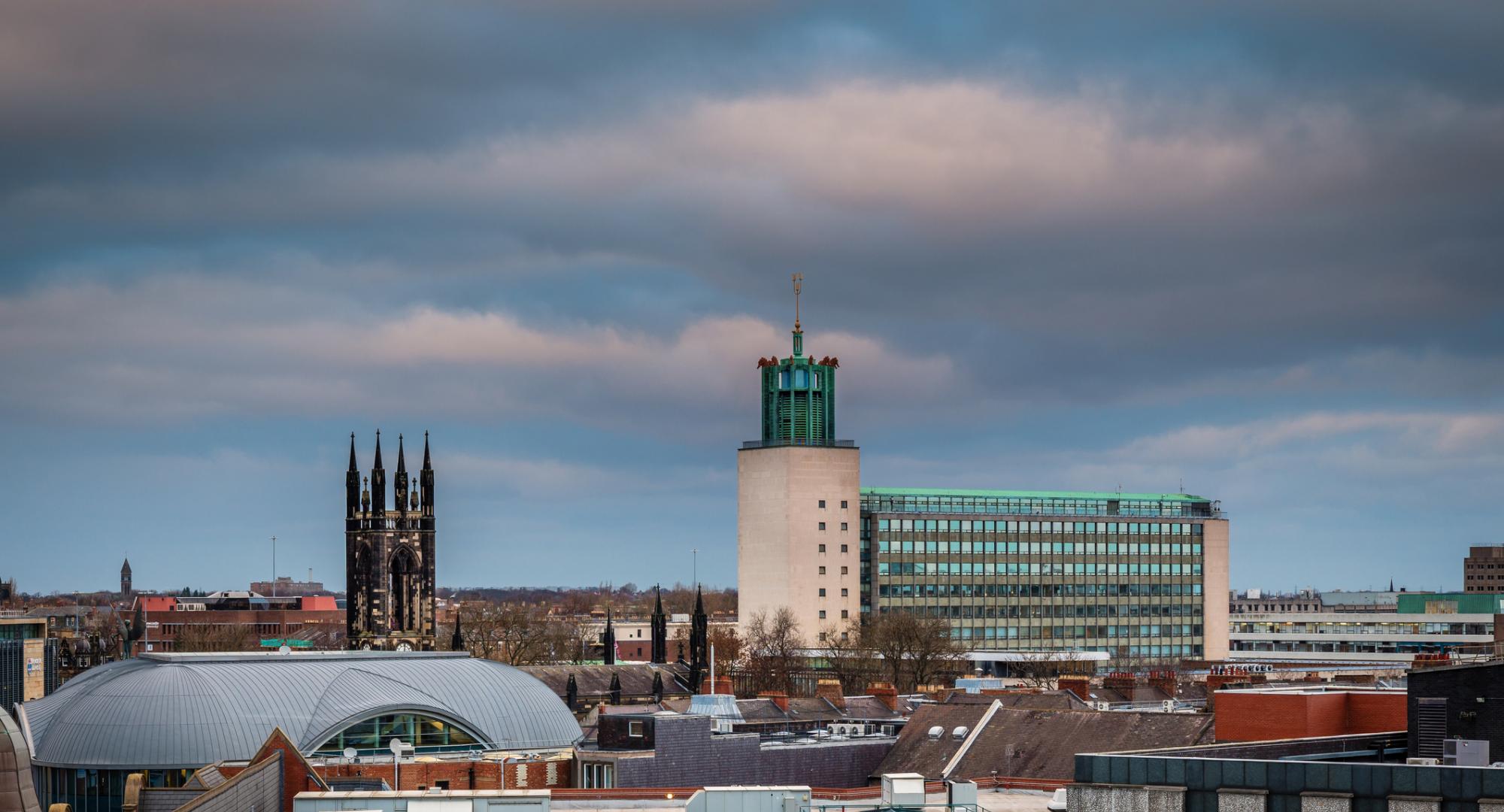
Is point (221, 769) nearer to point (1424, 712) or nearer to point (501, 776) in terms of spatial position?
point (501, 776)

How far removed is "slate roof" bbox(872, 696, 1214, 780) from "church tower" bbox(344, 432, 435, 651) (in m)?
72.3

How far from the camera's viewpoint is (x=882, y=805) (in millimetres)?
49781

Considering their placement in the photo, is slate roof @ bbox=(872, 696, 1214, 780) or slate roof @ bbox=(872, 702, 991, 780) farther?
slate roof @ bbox=(872, 702, 991, 780)

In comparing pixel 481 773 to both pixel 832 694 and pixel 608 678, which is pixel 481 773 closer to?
pixel 832 694

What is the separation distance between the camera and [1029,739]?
84.8 m

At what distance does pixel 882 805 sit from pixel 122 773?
47.2m

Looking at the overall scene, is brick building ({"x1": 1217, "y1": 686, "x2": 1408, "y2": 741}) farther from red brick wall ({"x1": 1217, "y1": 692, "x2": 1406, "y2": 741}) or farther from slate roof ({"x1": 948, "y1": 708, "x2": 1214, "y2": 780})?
slate roof ({"x1": 948, "y1": 708, "x2": 1214, "y2": 780})

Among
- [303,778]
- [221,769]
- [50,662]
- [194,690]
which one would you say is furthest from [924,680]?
[303,778]

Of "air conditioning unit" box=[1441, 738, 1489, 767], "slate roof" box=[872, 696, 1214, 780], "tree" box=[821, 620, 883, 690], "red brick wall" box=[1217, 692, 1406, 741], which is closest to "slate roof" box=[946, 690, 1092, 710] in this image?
"slate roof" box=[872, 696, 1214, 780]

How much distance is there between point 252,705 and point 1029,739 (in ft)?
113

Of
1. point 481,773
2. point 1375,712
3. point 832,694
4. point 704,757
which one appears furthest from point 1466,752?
point 832,694

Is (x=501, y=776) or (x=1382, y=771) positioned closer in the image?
(x=1382, y=771)

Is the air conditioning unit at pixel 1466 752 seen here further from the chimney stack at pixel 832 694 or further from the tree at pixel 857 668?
the tree at pixel 857 668

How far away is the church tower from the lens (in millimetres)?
157000
